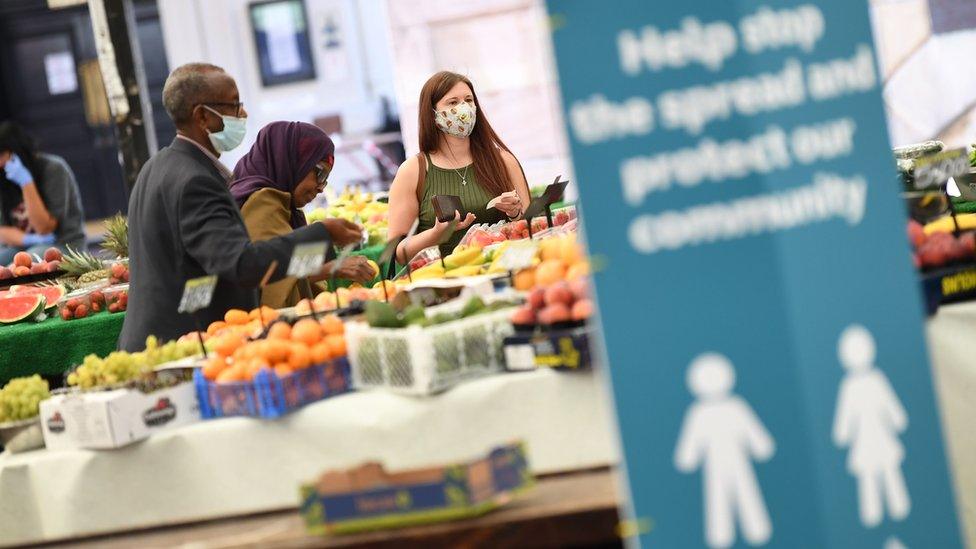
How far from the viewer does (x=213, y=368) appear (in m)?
3.15

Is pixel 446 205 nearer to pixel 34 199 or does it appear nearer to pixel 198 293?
pixel 198 293

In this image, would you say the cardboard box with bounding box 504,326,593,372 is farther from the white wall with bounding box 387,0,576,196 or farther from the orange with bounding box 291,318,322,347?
the white wall with bounding box 387,0,576,196

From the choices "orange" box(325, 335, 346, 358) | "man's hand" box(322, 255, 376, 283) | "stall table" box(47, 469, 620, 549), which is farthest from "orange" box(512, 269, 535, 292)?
"man's hand" box(322, 255, 376, 283)

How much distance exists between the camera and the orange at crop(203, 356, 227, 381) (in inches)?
124

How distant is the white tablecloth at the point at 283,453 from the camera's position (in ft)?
9.20

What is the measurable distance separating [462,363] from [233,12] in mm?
10987

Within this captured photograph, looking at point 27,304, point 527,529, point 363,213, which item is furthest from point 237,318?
point 363,213

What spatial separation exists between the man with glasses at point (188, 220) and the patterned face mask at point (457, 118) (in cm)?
144

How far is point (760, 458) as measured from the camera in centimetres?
200

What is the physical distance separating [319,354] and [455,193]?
2659mm

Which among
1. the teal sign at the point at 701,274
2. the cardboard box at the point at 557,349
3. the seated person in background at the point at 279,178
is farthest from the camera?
the seated person in background at the point at 279,178

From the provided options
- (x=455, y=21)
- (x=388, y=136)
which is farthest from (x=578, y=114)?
(x=388, y=136)

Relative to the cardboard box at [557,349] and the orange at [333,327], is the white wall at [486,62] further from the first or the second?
the cardboard box at [557,349]

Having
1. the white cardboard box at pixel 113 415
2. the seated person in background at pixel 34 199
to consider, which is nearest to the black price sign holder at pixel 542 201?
the white cardboard box at pixel 113 415
